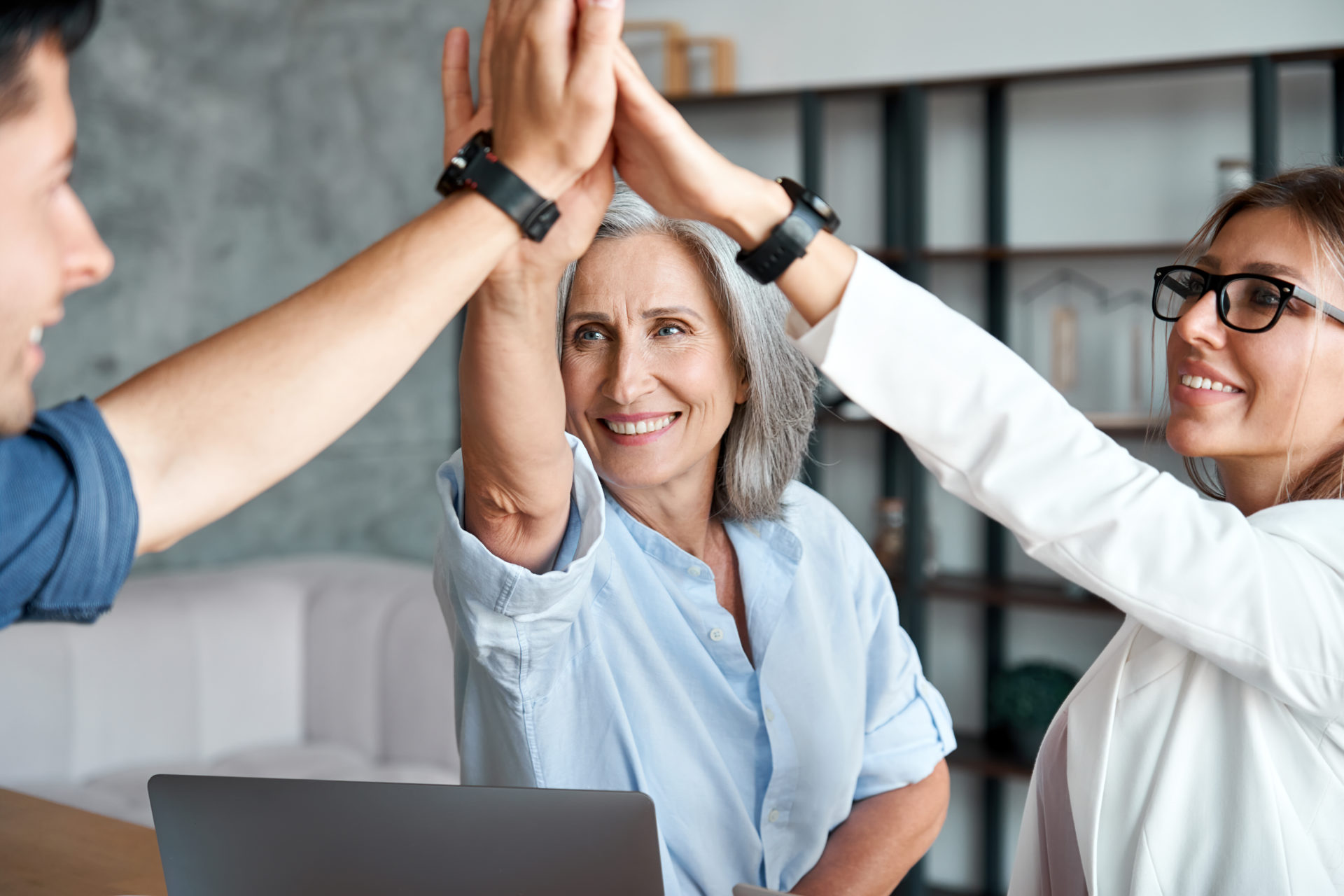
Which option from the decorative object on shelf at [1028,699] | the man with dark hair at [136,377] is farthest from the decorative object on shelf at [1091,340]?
the man with dark hair at [136,377]

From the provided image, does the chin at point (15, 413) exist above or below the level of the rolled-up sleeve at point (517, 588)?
above

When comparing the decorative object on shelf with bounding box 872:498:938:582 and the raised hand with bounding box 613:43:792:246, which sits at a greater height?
the raised hand with bounding box 613:43:792:246

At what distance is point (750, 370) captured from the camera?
4.63 feet

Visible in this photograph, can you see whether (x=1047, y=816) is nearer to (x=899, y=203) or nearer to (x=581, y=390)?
(x=581, y=390)

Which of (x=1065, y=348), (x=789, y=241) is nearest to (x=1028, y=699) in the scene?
(x=1065, y=348)

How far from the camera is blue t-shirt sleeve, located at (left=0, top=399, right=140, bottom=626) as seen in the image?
62 centimetres

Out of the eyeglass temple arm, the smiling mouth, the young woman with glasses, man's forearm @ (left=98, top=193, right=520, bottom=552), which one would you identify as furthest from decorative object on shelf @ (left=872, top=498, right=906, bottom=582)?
man's forearm @ (left=98, top=193, right=520, bottom=552)

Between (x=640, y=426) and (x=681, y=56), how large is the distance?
301 centimetres

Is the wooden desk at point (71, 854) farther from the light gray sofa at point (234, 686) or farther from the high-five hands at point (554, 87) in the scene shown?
the light gray sofa at point (234, 686)

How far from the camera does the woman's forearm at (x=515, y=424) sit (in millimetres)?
980

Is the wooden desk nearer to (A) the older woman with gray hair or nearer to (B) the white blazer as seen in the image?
(A) the older woman with gray hair

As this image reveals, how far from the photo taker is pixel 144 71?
11.0 ft

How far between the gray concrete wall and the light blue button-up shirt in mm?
2583

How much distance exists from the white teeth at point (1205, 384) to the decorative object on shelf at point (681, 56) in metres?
3.04
